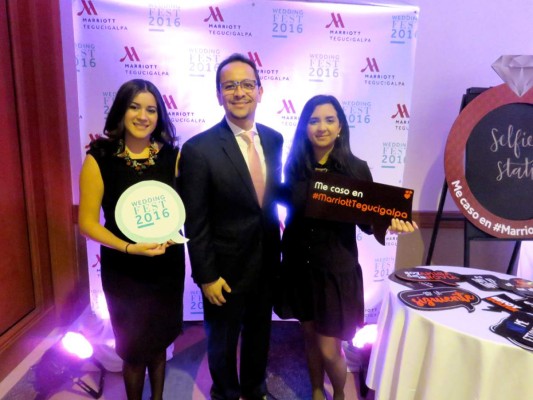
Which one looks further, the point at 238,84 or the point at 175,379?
the point at 175,379

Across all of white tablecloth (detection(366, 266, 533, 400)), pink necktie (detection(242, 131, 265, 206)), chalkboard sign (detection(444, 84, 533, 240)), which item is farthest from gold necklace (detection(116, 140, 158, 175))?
chalkboard sign (detection(444, 84, 533, 240))

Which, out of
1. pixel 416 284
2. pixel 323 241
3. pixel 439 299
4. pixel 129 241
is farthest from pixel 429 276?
pixel 129 241

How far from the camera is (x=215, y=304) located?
153cm

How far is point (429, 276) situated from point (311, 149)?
801 mm

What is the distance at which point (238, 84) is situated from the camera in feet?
4.53

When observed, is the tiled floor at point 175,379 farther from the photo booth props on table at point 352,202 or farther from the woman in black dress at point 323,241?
the photo booth props on table at point 352,202

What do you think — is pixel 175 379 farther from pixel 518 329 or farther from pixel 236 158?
pixel 518 329

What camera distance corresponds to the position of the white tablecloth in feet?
3.61

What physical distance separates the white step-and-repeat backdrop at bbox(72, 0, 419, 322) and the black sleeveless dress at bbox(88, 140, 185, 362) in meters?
0.99

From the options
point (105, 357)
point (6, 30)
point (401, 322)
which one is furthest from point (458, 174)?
point (6, 30)

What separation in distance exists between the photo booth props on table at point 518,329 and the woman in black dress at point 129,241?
1206mm

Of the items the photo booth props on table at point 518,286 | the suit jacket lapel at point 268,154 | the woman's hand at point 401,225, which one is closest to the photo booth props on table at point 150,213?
the suit jacket lapel at point 268,154

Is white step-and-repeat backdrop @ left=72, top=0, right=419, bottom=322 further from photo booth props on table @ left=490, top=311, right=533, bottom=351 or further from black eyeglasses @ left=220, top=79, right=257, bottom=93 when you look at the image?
photo booth props on table @ left=490, top=311, right=533, bottom=351

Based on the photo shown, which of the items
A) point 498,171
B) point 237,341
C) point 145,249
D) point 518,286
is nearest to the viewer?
point 145,249
